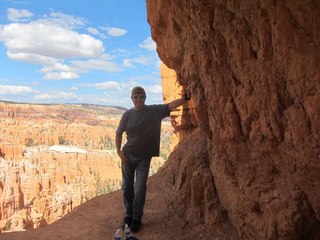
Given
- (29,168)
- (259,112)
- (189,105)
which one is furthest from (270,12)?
(29,168)

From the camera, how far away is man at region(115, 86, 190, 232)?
17.4 ft

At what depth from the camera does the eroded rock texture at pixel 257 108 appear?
3.35 metres

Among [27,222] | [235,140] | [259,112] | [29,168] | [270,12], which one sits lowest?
[27,222]

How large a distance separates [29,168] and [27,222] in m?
14.3

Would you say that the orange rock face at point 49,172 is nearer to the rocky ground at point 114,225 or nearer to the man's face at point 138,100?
the rocky ground at point 114,225

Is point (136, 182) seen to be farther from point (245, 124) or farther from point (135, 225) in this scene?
point (245, 124)

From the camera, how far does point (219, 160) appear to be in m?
5.04

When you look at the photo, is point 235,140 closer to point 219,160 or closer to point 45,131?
point 219,160

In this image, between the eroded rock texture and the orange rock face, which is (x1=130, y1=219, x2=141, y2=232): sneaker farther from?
the orange rock face

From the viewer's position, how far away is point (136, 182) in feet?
17.6

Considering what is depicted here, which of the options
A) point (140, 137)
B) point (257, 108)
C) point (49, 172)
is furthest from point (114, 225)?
point (49, 172)

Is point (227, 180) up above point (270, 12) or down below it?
below

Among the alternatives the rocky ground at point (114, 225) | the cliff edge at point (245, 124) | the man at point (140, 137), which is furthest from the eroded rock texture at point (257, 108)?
the man at point (140, 137)

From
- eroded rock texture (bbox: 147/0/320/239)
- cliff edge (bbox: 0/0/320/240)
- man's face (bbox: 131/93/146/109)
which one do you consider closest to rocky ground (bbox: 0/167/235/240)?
cliff edge (bbox: 0/0/320/240)
